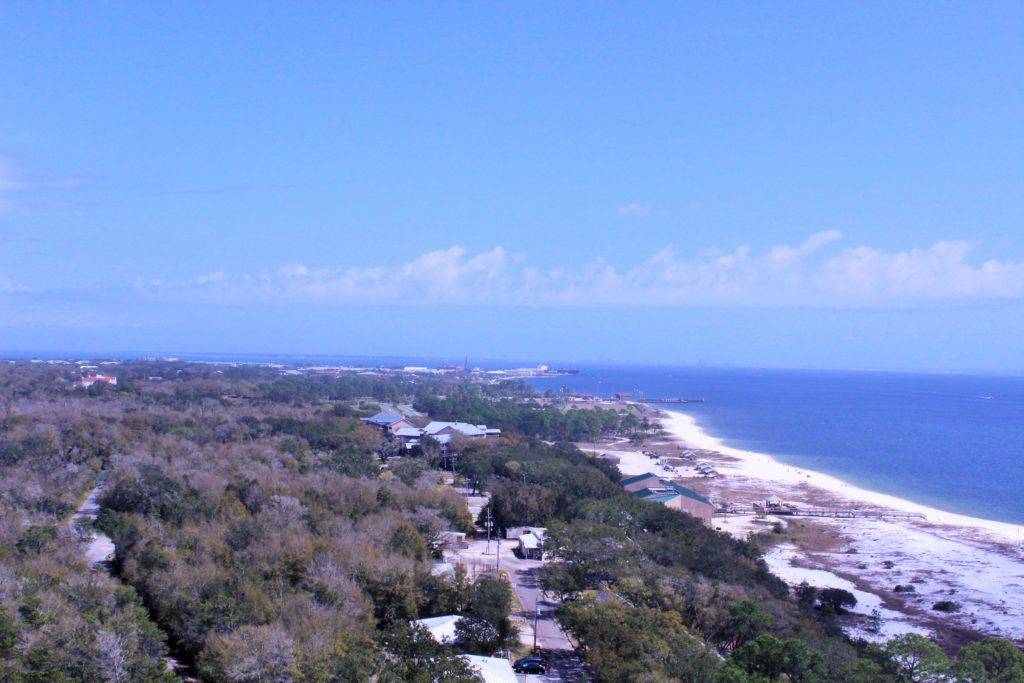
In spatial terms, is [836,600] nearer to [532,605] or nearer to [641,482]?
[532,605]

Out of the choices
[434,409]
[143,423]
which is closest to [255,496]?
[143,423]

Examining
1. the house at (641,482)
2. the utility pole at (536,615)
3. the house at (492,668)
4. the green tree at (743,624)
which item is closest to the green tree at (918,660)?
the green tree at (743,624)

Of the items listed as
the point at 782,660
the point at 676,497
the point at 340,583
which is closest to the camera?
the point at 782,660

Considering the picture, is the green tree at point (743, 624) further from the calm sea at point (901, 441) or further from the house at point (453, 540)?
the calm sea at point (901, 441)

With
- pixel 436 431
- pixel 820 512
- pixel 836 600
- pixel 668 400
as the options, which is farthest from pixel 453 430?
pixel 668 400

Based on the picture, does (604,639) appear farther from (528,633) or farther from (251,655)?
(251,655)

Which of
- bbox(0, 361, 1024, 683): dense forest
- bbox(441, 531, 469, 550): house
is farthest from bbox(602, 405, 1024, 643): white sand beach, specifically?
bbox(441, 531, 469, 550): house
